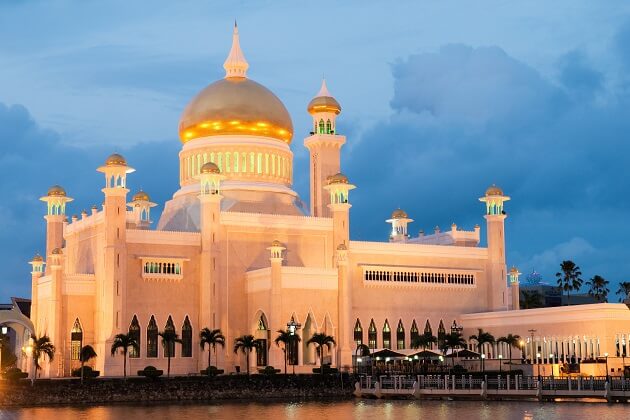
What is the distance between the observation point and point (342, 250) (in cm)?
7800

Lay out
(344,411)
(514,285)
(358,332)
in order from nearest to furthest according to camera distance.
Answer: (344,411)
(358,332)
(514,285)

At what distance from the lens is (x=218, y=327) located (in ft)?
250

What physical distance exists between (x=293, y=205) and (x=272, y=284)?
40.3 feet

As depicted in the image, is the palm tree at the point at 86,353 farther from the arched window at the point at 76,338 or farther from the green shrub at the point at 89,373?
the arched window at the point at 76,338

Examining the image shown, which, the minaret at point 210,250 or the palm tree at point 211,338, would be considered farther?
the minaret at point 210,250

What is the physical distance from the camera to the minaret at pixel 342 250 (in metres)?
77.1

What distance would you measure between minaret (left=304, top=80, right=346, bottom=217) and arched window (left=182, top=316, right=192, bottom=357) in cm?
1503

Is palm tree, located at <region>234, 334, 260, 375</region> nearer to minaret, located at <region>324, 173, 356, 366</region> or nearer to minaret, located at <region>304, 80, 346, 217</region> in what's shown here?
minaret, located at <region>324, 173, 356, 366</region>

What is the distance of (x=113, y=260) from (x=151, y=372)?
8.56 m

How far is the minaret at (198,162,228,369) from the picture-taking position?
250 ft

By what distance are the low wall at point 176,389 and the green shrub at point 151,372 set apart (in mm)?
933

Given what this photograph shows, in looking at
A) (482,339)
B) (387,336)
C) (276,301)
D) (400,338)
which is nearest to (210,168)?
(276,301)

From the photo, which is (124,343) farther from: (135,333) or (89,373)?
(135,333)

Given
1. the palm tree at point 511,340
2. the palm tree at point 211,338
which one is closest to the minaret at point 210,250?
the palm tree at point 211,338
